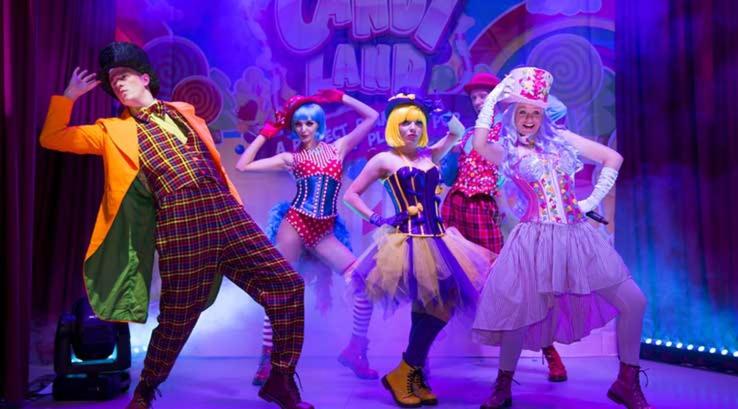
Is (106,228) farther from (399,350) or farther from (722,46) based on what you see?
(722,46)

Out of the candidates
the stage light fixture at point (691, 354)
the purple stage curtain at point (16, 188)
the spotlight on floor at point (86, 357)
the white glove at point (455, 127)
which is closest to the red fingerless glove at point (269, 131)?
the white glove at point (455, 127)

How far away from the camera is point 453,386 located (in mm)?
4332

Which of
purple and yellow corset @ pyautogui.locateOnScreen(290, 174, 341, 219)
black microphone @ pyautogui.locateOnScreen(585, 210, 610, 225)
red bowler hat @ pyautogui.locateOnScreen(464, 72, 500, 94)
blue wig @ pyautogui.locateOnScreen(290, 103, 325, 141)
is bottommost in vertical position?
black microphone @ pyautogui.locateOnScreen(585, 210, 610, 225)

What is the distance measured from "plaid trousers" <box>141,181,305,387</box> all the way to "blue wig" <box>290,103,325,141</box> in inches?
47.3

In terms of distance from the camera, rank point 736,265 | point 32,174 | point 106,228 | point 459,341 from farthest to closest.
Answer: point 459,341 → point 736,265 → point 32,174 → point 106,228

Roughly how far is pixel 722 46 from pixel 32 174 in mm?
4630

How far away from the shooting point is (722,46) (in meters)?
4.77

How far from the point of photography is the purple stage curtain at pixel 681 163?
475cm

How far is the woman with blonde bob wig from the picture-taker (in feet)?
12.3

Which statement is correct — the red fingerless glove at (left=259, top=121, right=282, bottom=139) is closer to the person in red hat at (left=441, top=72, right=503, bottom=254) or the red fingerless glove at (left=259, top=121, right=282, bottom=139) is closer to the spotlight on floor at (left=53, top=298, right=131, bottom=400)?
the person in red hat at (left=441, top=72, right=503, bottom=254)

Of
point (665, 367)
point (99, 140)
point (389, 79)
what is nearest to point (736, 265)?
point (665, 367)

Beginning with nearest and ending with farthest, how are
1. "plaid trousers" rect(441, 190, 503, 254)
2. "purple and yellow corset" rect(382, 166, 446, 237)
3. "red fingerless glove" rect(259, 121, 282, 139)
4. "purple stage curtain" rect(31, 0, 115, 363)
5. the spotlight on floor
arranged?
1. the spotlight on floor
2. "purple and yellow corset" rect(382, 166, 446, 237)
3. "purple stage curtain" rect(31, 0, 115, 363)
4. "plaid trousers" rect(441, 190, 503, 254)
5. "red fingerless glove" rect(259, 121, 282, 139)

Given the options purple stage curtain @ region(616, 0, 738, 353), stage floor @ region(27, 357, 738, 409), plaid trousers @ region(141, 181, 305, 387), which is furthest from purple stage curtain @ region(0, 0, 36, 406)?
purple stage curtain @ region(616, 0, 738, 353)

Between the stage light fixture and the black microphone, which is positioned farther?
the stage light fixture
